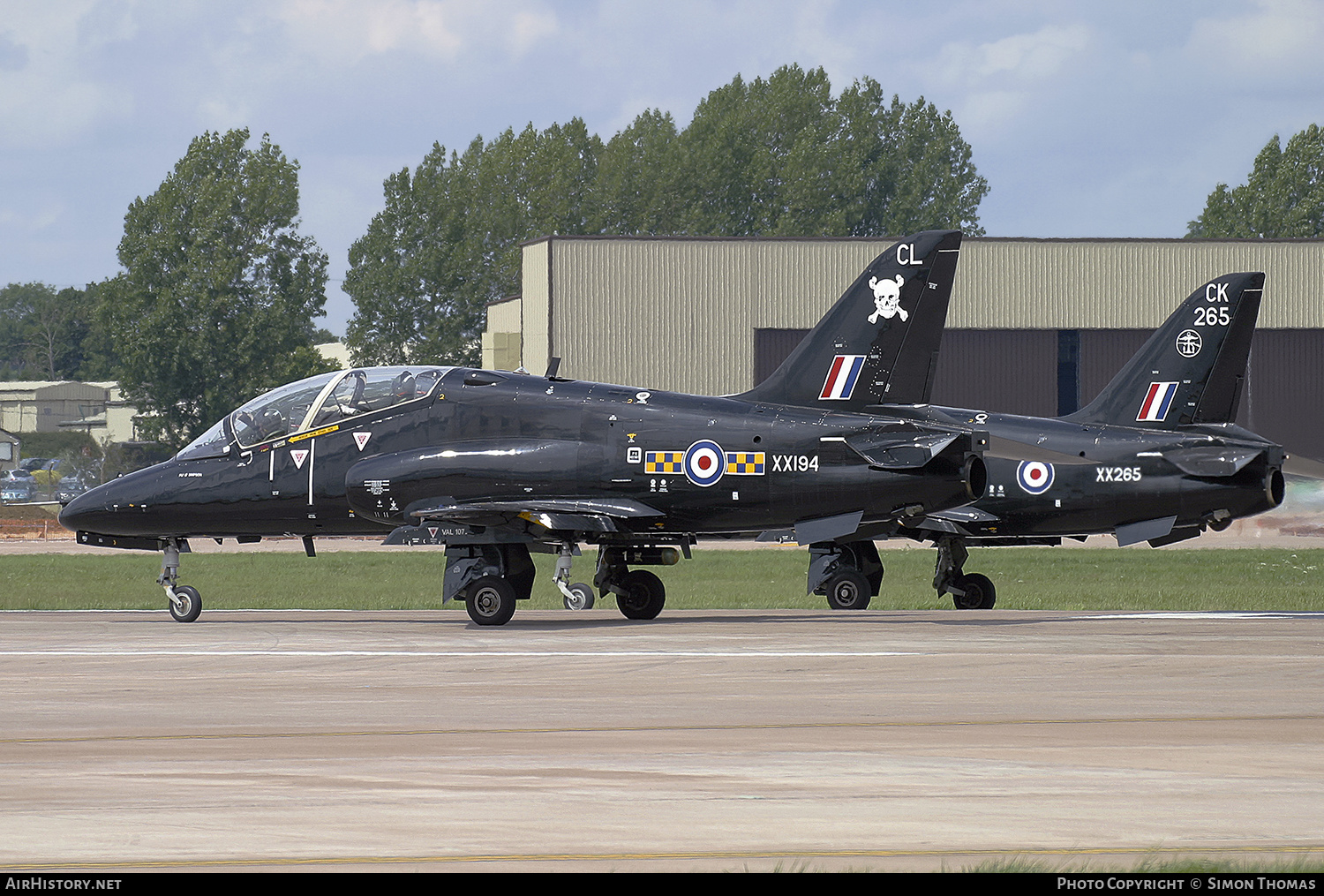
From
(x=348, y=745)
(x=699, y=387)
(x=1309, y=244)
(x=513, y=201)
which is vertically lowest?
(x=348, y=745)

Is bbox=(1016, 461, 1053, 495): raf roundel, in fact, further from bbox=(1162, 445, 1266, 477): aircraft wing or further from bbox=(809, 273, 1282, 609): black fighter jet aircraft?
bbox=(1162, 445, 1266, 477): aircraft wing

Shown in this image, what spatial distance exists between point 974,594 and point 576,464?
8576 millimetres

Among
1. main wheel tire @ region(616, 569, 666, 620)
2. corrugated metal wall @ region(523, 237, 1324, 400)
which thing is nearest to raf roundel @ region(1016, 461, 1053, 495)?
main wheel tire @ region(616, 569, 666, 620)

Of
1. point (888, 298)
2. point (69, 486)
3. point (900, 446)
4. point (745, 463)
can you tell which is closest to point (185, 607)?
point (745, 463)

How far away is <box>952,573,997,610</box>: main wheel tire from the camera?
97.9ft

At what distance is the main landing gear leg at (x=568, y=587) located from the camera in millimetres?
24797

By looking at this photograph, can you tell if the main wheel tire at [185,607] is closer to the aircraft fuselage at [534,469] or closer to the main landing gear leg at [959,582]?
the aircraft fuselage at [534,469]

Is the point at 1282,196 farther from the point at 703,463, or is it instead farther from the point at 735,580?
the point at 703,463

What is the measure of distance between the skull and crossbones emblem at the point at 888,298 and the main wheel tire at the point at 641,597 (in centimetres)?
510

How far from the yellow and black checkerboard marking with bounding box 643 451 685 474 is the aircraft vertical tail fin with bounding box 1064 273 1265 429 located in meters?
8.08

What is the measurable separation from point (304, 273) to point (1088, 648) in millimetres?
86928

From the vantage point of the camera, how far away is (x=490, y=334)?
71688 mm
